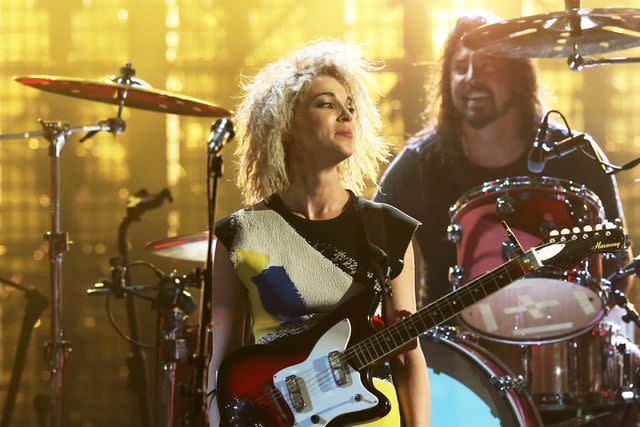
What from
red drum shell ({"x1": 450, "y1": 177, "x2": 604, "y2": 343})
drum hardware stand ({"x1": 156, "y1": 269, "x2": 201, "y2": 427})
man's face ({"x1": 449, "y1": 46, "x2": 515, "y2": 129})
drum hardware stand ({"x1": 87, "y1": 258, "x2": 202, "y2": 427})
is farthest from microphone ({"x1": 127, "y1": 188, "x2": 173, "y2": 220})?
Answer: red drum shell ({"x1": 450, "y1": 177, "x2": 604, "y2": 343})

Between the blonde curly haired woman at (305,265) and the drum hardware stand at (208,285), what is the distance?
25 cm

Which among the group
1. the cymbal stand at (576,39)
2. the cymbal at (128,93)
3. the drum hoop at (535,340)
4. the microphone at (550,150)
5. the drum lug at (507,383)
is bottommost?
the drum lug at (507,383)

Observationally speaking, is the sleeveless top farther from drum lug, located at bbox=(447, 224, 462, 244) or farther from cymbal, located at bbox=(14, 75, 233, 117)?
cymbal, located at bbox=(14, 75, 233, 117)

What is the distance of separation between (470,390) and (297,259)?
1389 mm

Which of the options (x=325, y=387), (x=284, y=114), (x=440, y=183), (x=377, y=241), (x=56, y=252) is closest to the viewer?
(x=325, y=387)

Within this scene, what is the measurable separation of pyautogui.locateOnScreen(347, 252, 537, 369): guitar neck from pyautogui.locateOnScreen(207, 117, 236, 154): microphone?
71 cm

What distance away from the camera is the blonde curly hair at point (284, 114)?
2.91 m

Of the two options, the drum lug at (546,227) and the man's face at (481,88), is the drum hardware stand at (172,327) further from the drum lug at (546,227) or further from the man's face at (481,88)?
the man's face at (481,88)

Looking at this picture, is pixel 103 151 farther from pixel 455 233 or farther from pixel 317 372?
pixel 317 372

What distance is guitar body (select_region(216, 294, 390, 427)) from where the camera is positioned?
2.53 metres

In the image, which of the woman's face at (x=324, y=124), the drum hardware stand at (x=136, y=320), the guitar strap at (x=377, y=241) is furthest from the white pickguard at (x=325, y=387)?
the drum hardware stand at (x=136, y=320)

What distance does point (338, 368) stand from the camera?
2553 millimetres

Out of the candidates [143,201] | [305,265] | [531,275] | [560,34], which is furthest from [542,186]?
[143,201]

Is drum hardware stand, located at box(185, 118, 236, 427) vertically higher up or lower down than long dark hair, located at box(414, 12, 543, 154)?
lower down
